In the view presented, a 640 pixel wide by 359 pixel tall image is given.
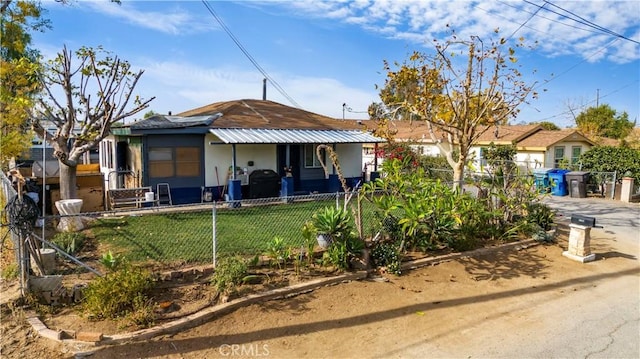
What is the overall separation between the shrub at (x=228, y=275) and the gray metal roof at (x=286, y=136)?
7.37m

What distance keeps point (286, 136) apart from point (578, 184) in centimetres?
1282

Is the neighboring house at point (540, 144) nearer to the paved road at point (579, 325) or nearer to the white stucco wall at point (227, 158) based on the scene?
the white stucco wall at point (227, 158)

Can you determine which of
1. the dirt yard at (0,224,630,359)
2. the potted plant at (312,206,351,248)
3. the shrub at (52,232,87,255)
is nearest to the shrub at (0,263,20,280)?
the shrub at (52,232,87,255)

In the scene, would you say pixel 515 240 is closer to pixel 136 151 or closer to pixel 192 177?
pixel 192 177

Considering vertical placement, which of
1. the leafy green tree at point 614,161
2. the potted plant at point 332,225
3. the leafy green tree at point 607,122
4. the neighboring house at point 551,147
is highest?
the leafy green tree at point 607,122

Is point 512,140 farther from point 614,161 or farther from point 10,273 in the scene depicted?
point 10,273

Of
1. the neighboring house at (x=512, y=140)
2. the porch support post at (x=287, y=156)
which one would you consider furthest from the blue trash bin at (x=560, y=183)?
the porch support post at (x=287, y=156)

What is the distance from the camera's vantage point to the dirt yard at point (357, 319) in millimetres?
4480

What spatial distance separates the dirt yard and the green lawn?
5.66 feet

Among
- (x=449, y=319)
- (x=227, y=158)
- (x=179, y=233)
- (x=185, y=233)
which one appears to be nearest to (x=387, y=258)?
(x=449, y=319)

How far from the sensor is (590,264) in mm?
8062

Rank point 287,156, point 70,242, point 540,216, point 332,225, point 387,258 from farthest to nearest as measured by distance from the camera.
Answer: point 287,156
point 540,216
point 70,242
point 387,258
point 332,225

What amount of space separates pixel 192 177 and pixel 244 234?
225 inches

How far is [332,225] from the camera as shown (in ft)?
21.9
